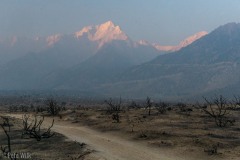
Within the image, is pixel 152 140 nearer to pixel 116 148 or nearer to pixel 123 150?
pixel 116 148

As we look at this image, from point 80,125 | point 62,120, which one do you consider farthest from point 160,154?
point 62,120

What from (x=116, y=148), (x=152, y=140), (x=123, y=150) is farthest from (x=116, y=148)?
(x=152, y=140)

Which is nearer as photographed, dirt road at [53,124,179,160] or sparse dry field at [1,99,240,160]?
dirt road at [53,124,179,160]

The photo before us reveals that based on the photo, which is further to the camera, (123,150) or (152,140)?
(152,140)

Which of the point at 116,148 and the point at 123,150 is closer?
the point at 123,150

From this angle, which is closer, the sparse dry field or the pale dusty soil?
the pale dusty soil

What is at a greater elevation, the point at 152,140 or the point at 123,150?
the point at 152,140

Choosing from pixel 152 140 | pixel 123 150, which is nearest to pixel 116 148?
pixel 123 150

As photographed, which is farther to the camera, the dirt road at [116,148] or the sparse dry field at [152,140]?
the sparse dry field at [152,140]

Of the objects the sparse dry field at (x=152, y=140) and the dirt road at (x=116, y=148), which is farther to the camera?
the sparse dry field at (x=152, y=140)

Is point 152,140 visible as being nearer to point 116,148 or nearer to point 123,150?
point 116,148

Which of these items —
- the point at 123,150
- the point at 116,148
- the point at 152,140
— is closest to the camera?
the point at 123,150

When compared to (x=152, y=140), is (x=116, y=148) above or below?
below

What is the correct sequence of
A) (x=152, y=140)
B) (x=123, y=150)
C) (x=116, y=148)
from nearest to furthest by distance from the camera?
1. (x=123, y=150)
2. (x=116, y=148)
3. (x=152, y=140)
